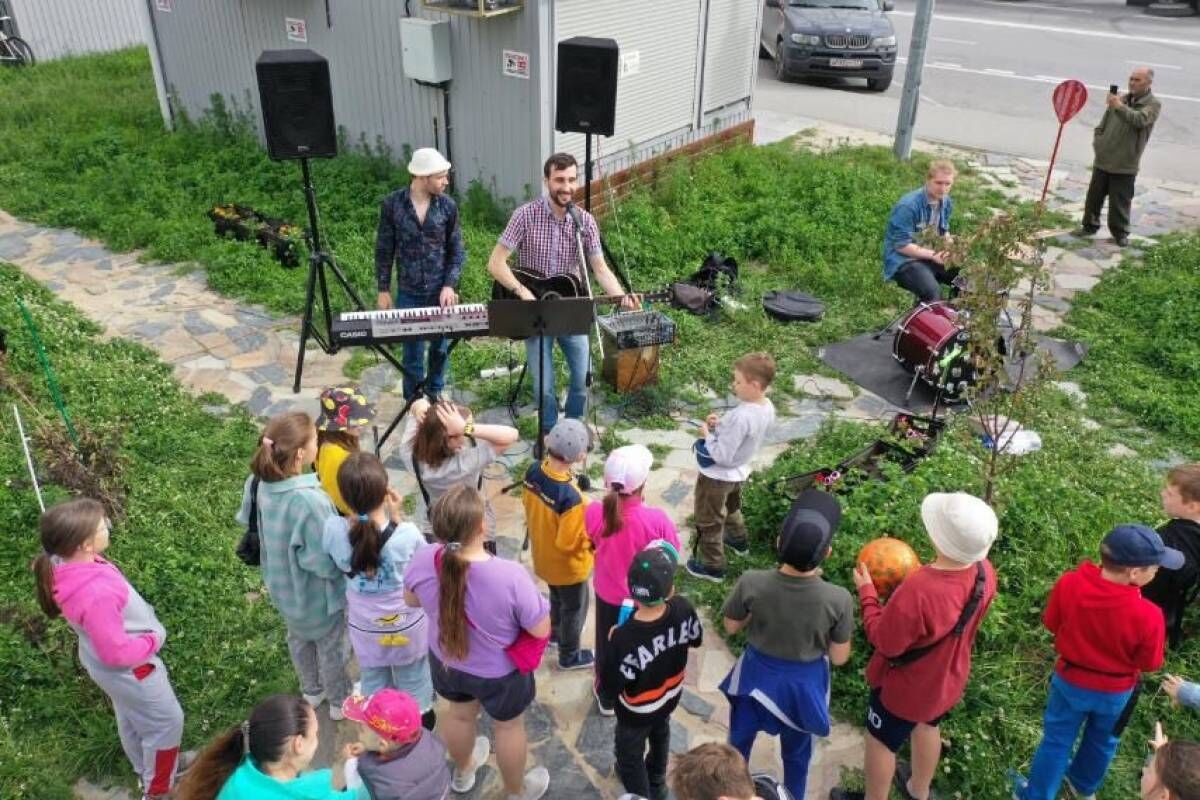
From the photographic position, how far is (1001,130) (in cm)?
1395

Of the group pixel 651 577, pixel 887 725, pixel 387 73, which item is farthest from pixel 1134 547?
pixel 387 73

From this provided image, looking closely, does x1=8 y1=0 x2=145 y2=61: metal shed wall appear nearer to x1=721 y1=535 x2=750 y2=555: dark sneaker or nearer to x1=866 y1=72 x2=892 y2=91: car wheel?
x1=866 y1=72 x2=892 y2=91: car wheel

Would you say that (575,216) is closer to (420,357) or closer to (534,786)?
(420,357)

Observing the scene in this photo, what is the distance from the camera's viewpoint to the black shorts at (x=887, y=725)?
12.0 ft

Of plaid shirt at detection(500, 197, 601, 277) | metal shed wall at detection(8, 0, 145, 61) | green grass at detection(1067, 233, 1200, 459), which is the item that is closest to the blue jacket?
green grass at detection(1067, 233, 1200, 459)

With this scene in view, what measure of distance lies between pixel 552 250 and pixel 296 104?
2288 millimetres

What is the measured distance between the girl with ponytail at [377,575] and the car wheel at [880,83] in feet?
47.1

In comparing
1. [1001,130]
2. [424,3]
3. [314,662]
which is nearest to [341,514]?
[314,662]

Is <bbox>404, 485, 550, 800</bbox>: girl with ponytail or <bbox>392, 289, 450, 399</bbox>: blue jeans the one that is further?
<bbox>392, 289, 450, 399</bbox>: blue jeans

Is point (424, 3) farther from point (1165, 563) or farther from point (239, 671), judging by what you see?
point (1165, 563)

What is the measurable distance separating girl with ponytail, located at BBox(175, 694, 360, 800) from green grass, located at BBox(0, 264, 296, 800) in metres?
1.62

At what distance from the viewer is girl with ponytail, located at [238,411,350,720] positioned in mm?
3711

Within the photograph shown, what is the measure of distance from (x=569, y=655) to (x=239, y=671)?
161 cm

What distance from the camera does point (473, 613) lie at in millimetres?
3355
